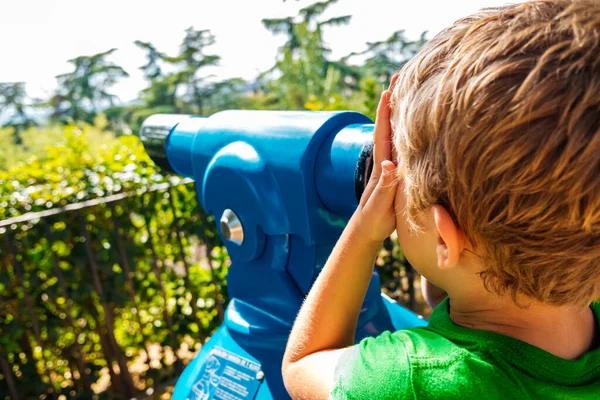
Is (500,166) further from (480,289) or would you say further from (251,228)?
(251,228)

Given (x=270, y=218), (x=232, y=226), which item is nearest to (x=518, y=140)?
(x=270, y=218)

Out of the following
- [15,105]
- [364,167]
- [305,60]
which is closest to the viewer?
[364,167]

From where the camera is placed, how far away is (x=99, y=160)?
339 cm

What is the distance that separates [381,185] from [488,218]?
0.22 meters

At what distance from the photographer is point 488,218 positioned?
68cm

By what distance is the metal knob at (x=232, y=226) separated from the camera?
128cm

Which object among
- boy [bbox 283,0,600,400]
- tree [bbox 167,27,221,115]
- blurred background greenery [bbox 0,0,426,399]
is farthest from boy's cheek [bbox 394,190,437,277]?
tree [bbox 167,27,221,115]

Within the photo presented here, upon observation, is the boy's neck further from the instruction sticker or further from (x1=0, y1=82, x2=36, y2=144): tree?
(x1=0, y1=82, x2=36, y2=144): tree

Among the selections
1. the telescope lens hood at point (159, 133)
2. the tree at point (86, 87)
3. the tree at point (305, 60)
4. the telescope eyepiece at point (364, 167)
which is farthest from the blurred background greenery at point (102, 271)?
the tree at point (86, 87)

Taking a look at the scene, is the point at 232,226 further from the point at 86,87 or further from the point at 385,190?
the point at 86,87

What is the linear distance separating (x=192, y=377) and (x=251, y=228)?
19.5 inches

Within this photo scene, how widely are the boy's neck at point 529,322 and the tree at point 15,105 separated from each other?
45.1 meters

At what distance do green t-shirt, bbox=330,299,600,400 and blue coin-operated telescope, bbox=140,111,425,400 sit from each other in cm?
34

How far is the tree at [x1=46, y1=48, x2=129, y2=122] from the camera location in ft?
135
